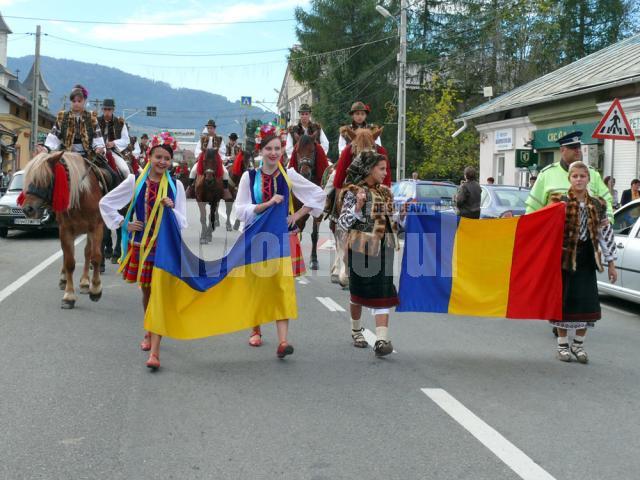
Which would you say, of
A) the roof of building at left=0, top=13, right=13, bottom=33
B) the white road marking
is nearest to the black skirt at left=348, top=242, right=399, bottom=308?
the white road marking

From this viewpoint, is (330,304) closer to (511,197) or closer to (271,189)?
(271,189)

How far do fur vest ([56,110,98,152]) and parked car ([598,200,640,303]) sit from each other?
7.27 metres

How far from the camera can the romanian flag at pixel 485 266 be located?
7484 millimetres

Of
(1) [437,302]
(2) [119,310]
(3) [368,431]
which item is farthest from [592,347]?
(2) [119,310]

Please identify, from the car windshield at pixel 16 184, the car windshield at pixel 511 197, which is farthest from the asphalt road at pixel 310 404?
the car windshield at pixel 16 184

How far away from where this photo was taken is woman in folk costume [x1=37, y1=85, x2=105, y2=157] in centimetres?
1175

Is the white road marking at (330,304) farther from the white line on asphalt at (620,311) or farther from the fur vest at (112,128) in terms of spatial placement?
the fur vest at (112,128)

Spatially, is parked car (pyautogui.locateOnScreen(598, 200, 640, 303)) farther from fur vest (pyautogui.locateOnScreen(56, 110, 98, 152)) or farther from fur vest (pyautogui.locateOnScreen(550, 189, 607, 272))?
fur vest (pyautogui.locateOnScreen(56, 110, 98, 152))

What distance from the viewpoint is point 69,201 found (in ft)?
33.7

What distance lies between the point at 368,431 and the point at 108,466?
1632 millimetres

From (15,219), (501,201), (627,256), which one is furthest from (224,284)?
(15,219)

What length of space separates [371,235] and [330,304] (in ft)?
10.8

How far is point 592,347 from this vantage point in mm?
8328

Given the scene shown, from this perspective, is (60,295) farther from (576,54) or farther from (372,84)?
(576,54)
